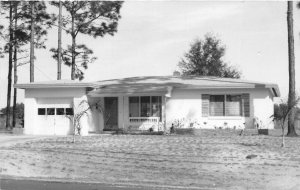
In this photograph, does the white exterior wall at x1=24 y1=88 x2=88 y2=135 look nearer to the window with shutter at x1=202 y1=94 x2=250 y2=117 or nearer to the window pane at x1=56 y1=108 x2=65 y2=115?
the window pane at x1=56 y1=108 x2=65 y2=115

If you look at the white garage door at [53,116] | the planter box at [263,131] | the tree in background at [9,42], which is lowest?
the planter box at [263,131]

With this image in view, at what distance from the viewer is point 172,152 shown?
786 inches

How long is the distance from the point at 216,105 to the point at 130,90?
16.1 ft

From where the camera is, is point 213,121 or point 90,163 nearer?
point 90,163

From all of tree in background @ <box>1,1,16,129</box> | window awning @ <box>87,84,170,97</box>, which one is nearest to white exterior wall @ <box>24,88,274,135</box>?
window awning @ <box>87,84,170,97</box>

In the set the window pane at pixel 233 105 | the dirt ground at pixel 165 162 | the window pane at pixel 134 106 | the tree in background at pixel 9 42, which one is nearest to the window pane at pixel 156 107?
the window pane at pixel 134 106

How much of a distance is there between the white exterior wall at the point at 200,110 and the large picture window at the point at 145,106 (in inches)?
26.3

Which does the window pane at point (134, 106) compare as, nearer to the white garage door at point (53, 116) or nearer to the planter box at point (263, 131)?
the white garage door at point (53, 116)

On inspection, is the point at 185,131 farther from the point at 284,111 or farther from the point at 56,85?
the point at 56,85

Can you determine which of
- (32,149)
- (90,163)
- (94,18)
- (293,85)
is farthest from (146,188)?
(94,18)

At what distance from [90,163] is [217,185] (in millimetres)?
5344

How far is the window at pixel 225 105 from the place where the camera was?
28.9 m

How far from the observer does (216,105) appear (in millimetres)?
29234

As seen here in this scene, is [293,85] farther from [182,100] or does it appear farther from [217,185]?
[217,185]
